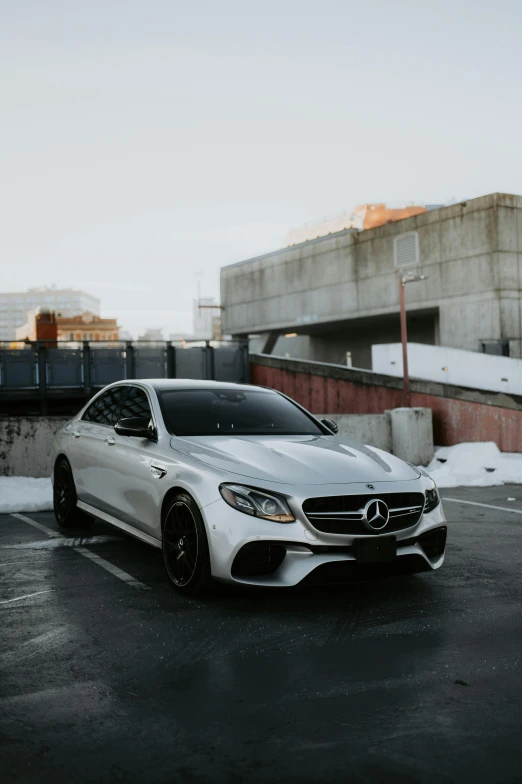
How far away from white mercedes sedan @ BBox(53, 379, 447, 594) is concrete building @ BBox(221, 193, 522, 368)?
1856 cm

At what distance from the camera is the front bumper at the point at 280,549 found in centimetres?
509

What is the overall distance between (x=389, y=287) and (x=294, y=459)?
30.8 meters

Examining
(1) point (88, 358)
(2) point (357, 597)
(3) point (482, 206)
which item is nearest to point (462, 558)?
(2) point (357, 597)

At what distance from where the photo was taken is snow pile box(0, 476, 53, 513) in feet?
33.8

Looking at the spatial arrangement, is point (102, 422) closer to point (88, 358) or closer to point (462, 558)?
point (462, 558)

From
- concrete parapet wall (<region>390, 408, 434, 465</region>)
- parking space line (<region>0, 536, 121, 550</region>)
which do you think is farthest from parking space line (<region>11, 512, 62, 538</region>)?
concrete parapet wall (<region>390, 408, 434, 465</region>)

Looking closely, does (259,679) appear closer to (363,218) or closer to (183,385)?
(183,385)

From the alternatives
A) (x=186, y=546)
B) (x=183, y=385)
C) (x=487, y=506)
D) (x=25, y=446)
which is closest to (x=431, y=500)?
(x=186, y=546)

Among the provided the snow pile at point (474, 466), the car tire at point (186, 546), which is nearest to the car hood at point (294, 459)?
the car tire at point (186, 546)

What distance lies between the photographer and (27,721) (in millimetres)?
3521

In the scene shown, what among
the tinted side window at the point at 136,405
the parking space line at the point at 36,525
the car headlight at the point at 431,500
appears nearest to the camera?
the car headlight at the point at 431,500

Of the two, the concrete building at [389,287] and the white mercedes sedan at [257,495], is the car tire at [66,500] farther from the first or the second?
the concrete building at [389,287]

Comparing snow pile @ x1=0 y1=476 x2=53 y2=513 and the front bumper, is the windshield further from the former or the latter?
snow pile @ x1=0 y1=476 x2=53 y2=513

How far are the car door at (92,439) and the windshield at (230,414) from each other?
2.82 feet
